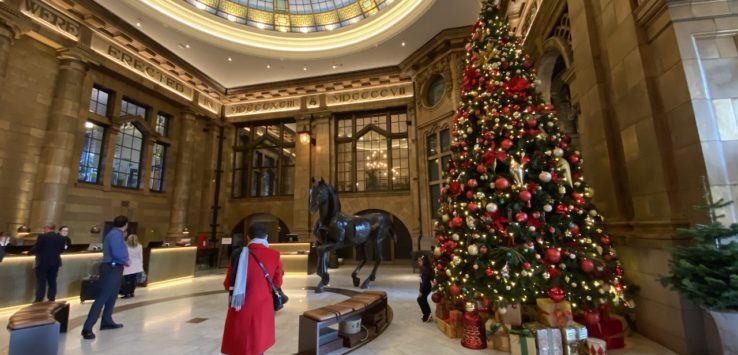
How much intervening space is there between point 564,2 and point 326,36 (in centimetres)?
913

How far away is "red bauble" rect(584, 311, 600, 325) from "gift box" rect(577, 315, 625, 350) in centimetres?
5

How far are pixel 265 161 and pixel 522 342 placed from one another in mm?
14847

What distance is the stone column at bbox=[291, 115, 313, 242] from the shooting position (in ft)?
44.0

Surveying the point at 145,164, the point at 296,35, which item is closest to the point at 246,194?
the point at 145,164

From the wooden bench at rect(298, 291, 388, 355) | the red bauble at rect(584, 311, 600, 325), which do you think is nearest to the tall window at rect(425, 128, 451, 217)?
the red bauble at rect(584, 311, 600, 325)

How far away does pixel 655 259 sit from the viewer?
131 inches

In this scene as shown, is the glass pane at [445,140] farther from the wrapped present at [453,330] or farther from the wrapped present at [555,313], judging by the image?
the wrapped present at [555,313]

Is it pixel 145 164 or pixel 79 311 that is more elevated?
pixel 145 164

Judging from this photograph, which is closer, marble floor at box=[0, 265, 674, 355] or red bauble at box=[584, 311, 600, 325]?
red bauble at box=[584, 311, 600, 325]

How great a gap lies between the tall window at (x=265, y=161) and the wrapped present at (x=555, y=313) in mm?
13081

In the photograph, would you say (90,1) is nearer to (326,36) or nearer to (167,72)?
(167,72)

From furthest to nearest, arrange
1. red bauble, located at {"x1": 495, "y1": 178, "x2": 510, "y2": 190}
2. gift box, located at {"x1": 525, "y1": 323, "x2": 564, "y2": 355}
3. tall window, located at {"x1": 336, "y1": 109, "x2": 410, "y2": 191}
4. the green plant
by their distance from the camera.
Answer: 1. tall window, located at {"x1": 336, "y1": 109, "x2": 410, "y2": 191}
2. red bauble, located at {"x1": 495, "y1": 178, "x2": 510, "y2": 190}
3. gift box, located at {"x1": 525, "y1": 323, "x2": 564, "y2": 355}
4. the green plant

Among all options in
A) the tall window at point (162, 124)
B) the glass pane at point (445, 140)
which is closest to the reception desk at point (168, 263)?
the tall window at point (162, 124)

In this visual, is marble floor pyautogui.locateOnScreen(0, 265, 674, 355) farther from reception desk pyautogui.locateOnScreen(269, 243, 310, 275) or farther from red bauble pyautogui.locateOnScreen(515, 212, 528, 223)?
reception desk pyautogui.locateOnScreen(269, 243, 310, 275)
